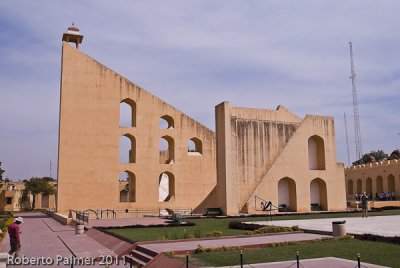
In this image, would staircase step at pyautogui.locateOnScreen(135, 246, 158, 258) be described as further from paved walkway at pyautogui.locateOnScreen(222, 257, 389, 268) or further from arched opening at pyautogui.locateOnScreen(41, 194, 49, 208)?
arched opening at pyautogui.locateOnScreen(41, 194, 49, 208)

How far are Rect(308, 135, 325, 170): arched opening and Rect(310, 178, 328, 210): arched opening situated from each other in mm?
1052

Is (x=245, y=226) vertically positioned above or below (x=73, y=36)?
below

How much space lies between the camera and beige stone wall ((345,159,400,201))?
131 ft

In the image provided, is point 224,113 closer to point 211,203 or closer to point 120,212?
point 211,203

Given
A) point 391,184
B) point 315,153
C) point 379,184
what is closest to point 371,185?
point 379,184

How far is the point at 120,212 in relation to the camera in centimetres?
2706

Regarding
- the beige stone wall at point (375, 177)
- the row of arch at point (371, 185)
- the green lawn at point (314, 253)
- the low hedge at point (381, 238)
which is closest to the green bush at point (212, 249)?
the green lawn at point (314, 253)

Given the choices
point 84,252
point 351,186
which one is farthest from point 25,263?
point 351,186

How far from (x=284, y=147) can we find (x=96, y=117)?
12.7 meters

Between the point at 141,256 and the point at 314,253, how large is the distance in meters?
4.08

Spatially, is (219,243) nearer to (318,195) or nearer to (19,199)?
(318,195)

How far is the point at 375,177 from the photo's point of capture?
43.7 meters

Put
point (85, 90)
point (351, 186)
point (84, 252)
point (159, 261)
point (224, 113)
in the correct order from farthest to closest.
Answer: point (351, 186) → point (85, 90) → point (224, 113) → point (84, 252) → point (159, 261)

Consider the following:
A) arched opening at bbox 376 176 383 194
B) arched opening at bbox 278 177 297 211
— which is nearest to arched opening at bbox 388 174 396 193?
arched opening at bbox 376 176 383 194
